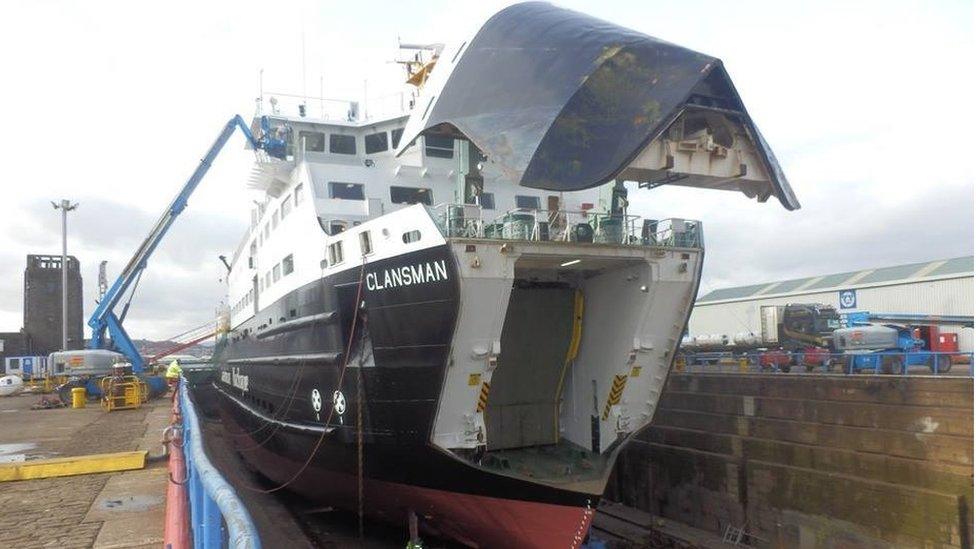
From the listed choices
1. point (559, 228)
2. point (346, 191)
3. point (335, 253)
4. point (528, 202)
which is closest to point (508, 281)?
point (559, 228)

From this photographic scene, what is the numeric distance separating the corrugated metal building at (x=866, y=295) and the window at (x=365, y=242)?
860 inches

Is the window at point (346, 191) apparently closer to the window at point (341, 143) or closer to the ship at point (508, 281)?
the ship at point (508, 281)

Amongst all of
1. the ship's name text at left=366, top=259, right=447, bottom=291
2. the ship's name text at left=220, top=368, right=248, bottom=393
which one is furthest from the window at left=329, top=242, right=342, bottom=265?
the ship's name text at left=220, top=368, right=248, bottom=393

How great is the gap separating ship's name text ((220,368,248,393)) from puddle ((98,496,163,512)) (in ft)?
26.9

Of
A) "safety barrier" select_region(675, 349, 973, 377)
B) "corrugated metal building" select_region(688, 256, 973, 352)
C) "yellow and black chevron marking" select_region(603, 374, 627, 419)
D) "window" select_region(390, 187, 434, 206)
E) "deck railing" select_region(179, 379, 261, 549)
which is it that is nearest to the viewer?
"deck railing" select_region(179, 379, 261, 549)

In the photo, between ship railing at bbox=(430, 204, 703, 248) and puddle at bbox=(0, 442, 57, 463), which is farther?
puddle at bbox=(0, 442, 57, 463)

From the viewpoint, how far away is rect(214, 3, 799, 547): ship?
656cm

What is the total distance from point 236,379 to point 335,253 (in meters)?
8.36

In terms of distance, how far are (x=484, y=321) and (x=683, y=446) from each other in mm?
8086

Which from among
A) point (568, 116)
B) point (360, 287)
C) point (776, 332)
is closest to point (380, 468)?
point (360, 287)

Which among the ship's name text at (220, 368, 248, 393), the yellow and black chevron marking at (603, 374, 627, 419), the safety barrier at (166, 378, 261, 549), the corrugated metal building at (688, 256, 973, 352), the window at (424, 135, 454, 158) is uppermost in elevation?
the window at (424, 135, 454, 158)

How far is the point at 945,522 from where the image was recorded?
9.12m

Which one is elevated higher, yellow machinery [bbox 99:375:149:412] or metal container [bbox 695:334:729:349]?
metal container [bbox 695:334:729:349]

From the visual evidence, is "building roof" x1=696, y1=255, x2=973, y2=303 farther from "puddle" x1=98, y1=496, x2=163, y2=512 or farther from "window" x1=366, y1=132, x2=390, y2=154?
"puddle" x1=98, y1=496, x2=163, y2=512
